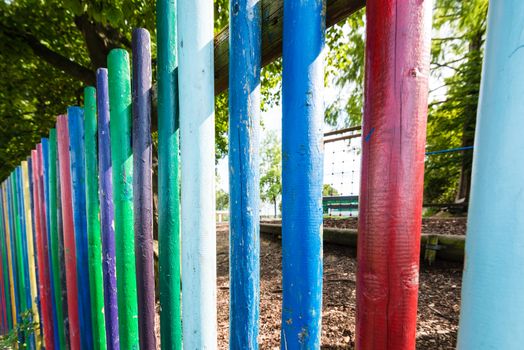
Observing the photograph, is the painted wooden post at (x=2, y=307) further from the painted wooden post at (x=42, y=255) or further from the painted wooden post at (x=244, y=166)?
the painted wooden post at (x=244, y=166)

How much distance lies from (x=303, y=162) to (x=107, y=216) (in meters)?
1.16

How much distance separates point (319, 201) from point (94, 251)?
55.0 inches

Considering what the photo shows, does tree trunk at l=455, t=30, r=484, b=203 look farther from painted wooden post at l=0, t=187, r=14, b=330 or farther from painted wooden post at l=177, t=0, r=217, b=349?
painted wooden post at l=0, t=187, r=14, b=330

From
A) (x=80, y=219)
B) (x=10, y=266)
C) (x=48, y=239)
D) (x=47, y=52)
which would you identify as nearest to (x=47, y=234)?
(x=48, y=239)

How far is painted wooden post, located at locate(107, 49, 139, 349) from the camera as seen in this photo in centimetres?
127

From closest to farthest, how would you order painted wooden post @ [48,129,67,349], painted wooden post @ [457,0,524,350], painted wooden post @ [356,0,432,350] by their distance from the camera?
painted wooden post @ [457,0,524,350] < painted wooden post @ [356,0,432,350] < painted wooden post @ [48,129,67,349]

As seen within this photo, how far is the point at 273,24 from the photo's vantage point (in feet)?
2.62

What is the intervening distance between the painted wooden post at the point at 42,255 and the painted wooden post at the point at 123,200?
140cm

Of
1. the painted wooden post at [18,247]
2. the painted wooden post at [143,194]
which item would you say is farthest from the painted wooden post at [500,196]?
the painted wooden post at [18,247]

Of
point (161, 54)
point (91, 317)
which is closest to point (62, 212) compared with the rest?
point (91, 317)

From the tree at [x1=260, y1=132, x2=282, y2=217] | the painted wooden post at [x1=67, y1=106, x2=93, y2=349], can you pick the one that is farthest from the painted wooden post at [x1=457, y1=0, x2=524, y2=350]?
the tree at [x1=260, y1=132, x2=282, y2=217]

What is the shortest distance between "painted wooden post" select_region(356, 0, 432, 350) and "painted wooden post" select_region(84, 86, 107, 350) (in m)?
1.46

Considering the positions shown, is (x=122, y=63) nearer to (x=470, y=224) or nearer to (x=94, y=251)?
(x=94, y=251)

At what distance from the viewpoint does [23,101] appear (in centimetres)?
589
